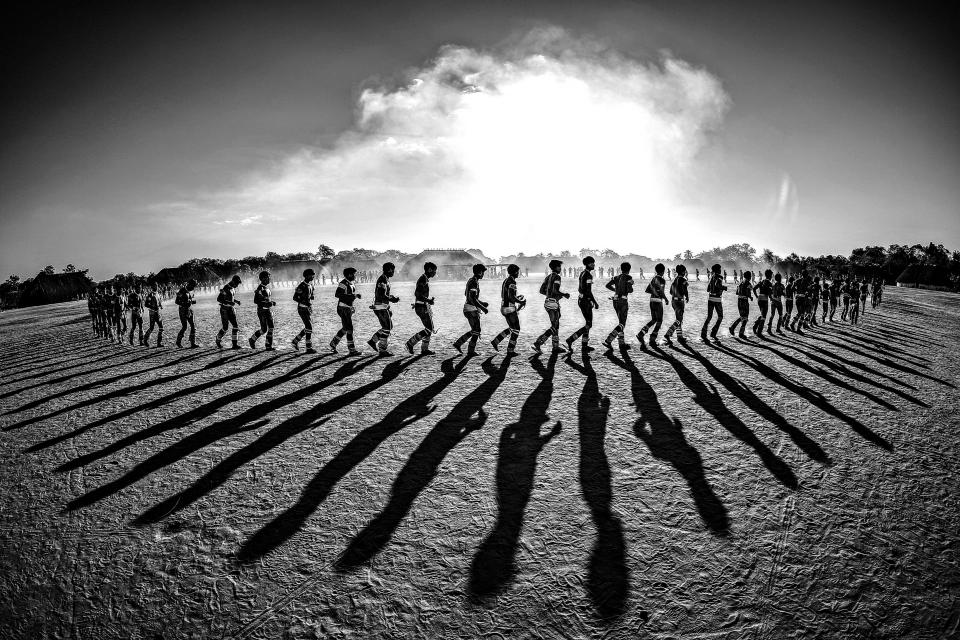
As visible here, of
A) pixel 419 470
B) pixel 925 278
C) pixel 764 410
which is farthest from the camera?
pixel 925 278

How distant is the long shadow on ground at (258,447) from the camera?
3892 millimetres

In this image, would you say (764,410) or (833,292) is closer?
(764,410)

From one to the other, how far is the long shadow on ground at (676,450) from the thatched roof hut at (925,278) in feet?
215

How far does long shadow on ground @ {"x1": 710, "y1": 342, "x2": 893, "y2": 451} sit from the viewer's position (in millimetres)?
5210

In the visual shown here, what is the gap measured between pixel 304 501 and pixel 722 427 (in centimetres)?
528

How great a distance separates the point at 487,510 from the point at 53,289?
78982mm

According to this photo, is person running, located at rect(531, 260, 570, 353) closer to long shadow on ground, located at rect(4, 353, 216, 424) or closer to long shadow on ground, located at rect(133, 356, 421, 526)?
long shadow on ground, located at rect(133, 356, 421, 526)

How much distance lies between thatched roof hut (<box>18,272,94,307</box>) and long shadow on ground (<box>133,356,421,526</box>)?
2652 inches

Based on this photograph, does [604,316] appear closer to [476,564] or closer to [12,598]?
[476,564]

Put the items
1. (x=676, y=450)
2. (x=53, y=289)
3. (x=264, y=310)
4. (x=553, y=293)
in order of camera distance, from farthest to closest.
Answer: (x=53, y=289) < (x=264, y=310) < (x=553, y=293) < (x=676, y=450)

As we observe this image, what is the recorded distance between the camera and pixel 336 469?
454 cm

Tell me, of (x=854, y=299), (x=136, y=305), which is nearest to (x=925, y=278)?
(x=854, y=299)

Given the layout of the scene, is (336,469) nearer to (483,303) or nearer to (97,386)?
(483,303)

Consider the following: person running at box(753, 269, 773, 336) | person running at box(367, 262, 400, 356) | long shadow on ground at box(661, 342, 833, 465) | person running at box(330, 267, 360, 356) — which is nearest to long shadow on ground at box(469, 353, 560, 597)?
long shadow on ground at box(661, 342, 833, 465)
